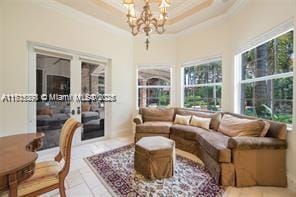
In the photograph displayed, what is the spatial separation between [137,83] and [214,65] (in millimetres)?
2279

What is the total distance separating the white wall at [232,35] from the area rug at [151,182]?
44.3 inches

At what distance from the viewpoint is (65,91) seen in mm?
3881

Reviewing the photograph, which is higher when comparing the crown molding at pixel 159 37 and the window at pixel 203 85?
the crown molding at pixel 159 37

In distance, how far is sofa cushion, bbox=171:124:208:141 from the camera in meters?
3.56

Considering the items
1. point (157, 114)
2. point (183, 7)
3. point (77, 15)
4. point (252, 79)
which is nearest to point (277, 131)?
point (252, 79)

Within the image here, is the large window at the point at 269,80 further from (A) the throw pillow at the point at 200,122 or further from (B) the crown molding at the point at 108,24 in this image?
(B) the crown molding at the point at 108,24

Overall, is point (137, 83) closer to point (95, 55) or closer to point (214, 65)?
point (95, 55)

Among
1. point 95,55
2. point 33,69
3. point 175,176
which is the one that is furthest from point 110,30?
point 175,176

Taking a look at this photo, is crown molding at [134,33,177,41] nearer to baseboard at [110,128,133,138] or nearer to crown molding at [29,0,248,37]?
crown molding at [29,0,248,37]

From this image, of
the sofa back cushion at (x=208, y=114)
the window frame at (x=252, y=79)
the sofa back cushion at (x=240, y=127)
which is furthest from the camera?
the sofa back cushion at (x=208, y=114)

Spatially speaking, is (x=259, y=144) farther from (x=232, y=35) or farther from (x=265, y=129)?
(x=232, y=35)

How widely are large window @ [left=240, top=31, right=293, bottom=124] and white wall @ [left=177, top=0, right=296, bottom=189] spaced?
0.85ft

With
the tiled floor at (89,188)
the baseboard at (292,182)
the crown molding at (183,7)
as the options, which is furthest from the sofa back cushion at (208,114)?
the crown molding at (183,7)

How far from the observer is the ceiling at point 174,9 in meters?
3.51
